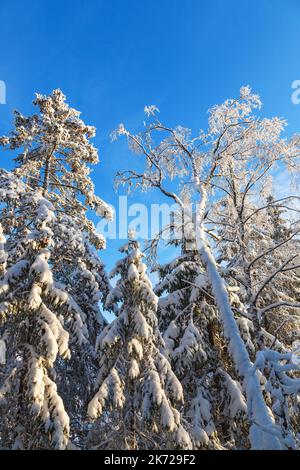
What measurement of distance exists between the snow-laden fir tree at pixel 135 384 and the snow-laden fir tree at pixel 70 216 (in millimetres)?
1250

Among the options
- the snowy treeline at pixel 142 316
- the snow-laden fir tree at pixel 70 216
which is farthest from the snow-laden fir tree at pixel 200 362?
the snow-laden fir tree at pixel 70 216

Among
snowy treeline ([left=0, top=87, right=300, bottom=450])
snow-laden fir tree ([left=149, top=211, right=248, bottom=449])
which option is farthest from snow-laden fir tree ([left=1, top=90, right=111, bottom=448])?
snow-laden fir tree ([left=149, top=211, right=248, bottom=449])

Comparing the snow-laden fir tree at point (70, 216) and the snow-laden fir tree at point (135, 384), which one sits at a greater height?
the snow-laden fir tree at point (70, 216)

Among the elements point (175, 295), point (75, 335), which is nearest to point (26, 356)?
point (75, 335)

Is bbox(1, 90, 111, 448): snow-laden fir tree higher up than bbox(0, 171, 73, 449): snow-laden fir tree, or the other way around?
bbox(1, 90, 111, 448): snow-laden fir tree

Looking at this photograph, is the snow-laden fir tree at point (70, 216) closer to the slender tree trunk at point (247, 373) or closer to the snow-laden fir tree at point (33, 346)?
the snow-laden fir tree at point (33, 346)

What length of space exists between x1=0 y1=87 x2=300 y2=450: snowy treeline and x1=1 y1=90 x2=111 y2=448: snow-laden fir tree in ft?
0.18

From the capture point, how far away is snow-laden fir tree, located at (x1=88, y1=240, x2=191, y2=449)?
723 cm

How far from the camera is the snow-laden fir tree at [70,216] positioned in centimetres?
993

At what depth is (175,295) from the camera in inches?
429

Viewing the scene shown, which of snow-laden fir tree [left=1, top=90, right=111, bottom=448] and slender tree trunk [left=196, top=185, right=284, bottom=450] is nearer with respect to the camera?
slender tree trunk [left=196, top=185, right=284, bottom=450]

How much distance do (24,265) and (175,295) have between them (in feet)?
16.1

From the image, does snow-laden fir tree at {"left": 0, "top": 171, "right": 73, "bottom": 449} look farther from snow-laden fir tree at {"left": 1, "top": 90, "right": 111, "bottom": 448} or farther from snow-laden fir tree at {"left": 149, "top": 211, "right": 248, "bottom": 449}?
snow-laden fir tree at {"left": 149, "top": 211, "right": 248, "bottom": 449}

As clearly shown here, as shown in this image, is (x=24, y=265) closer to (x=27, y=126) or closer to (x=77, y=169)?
(x=77, y=169)
